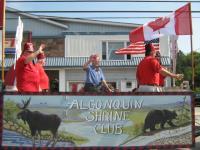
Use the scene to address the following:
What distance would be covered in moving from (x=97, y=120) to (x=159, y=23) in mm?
3624

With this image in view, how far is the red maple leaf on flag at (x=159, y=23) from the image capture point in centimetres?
883

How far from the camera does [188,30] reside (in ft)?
28.1

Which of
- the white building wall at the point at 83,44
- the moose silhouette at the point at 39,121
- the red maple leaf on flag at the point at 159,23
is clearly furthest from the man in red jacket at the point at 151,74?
the white building wall at the point at 83,44

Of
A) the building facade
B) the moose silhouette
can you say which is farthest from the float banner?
the building facade

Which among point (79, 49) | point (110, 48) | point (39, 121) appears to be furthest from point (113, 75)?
point (39, 121)

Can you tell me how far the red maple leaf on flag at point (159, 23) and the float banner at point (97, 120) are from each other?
9.68 feet

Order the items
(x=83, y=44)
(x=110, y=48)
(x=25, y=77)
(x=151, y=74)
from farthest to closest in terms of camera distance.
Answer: (x=110, y=48), (x=83, y=44), (x=151, y=74), (x=25, y=77)

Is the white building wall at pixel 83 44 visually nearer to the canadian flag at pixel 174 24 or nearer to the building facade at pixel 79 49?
the building facade at pixel 79 49

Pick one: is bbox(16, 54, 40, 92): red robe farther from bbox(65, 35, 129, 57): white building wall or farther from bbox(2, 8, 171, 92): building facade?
bbox(65, 35, 129, 57): white building wall

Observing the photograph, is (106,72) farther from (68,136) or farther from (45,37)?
(68,136)

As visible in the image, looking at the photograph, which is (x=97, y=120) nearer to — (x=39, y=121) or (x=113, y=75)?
(x=39, y=121)

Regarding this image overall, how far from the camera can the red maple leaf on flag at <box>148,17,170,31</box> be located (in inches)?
348

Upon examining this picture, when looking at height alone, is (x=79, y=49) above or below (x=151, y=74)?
above

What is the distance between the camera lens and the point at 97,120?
602cm
